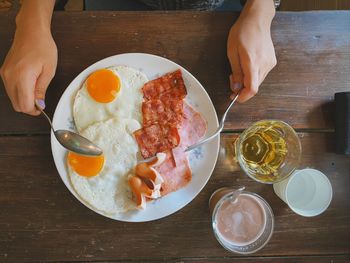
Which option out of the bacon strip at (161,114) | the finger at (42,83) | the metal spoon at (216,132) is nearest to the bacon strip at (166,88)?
the bacon strip at (161,114)

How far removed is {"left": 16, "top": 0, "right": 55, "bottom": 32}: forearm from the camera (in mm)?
936

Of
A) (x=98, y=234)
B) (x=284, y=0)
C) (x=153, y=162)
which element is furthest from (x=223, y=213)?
(x=284, y=0)

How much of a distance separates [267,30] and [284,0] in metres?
0.56

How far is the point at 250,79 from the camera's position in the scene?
94 cm

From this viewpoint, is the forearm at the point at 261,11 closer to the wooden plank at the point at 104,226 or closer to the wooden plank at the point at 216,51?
the wooden plank at the point at 216,51

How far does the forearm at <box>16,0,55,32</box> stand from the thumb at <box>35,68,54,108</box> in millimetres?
120

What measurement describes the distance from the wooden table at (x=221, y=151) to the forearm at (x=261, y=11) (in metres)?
0.05

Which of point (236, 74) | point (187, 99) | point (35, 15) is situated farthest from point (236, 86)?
point (35, 15)

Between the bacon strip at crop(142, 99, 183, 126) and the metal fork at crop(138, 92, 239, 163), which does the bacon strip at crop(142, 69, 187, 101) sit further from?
the metal fork at crop(138, 92, 239, 163)

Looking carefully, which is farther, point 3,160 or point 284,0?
point 284,0

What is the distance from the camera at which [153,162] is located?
3.13 feet

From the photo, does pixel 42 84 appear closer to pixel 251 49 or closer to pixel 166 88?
pixel 166 88

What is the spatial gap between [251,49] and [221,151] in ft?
0.96

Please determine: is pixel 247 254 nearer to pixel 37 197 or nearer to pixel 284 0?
pixel 37 197
